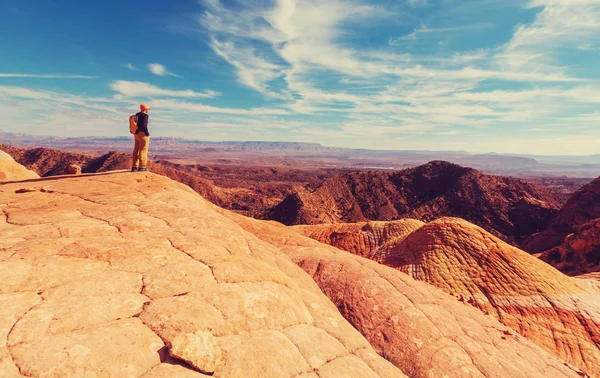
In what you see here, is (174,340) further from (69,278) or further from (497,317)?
(497,317)

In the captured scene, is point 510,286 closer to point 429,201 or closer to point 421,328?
point 421,328

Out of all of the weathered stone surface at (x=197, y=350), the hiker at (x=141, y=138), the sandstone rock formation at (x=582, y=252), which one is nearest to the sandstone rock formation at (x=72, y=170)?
the hiker at (x=141, y=138)

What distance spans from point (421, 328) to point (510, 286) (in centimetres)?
544

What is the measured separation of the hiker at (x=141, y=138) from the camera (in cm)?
897

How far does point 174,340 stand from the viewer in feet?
9.78

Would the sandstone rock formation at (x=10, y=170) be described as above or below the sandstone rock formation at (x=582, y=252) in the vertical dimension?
above

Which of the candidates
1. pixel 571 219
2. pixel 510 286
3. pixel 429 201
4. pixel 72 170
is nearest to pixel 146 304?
pixel 72 170

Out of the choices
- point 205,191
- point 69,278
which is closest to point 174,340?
point 69,278

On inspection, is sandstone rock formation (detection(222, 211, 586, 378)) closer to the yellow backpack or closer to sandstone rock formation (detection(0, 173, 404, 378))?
sandstone rock formation (detection(0, 173, 404, 378))

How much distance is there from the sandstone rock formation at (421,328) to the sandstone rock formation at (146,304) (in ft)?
3.24

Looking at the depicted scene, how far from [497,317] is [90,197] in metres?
11.2

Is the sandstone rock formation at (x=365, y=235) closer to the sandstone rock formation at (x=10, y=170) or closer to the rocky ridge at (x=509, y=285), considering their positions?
the rocky ridge at (x=509, y=285)

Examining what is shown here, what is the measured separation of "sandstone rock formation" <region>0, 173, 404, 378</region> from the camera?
278cm

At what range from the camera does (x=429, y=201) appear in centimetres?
4966
